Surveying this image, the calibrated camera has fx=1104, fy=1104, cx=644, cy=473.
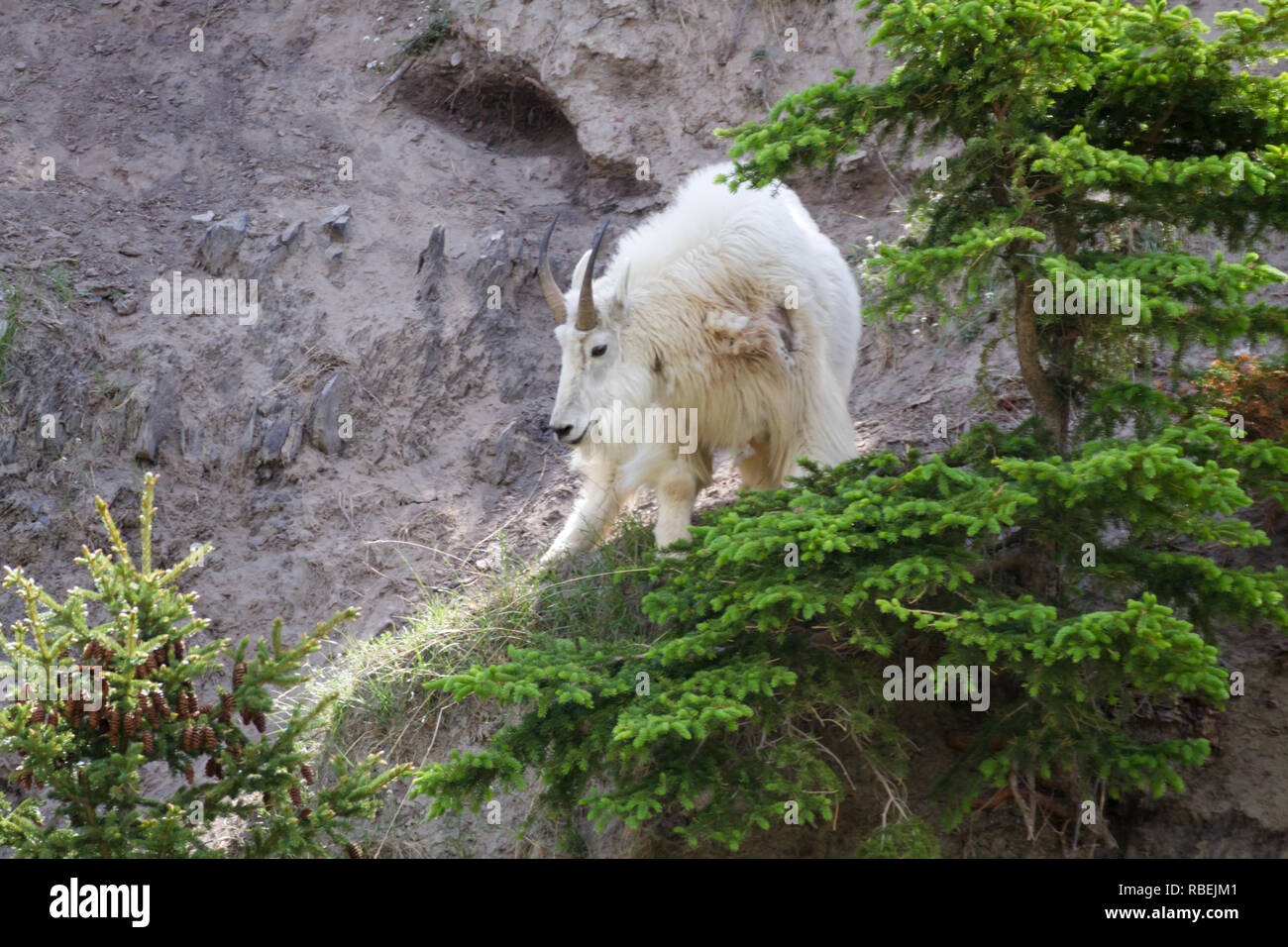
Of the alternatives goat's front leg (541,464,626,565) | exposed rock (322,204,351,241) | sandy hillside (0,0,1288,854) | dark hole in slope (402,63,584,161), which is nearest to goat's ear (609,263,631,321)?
goat's front leg (541,464,626,565)

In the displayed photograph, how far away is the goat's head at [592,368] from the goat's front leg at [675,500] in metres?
0.56

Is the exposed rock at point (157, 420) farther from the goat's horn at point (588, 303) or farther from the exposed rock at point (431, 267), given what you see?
the goat's horn at point (588, 303)

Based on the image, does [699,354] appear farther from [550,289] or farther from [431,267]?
[431,267]

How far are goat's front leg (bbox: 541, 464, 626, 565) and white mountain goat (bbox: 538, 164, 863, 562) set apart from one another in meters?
0.33

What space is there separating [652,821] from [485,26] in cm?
750

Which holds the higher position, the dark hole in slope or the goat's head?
Result: the dark hole in slope

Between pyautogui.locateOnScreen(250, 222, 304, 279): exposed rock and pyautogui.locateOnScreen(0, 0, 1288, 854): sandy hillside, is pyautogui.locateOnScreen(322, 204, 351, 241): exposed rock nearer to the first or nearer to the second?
pyautogui.locateOnScreen(0, 0, 1288, 854): sandy hillside

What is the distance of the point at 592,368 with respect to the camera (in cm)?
555

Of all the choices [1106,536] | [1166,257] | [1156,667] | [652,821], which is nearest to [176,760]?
[652,821]

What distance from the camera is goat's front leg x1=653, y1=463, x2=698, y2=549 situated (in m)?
5.96

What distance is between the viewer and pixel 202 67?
388 inches

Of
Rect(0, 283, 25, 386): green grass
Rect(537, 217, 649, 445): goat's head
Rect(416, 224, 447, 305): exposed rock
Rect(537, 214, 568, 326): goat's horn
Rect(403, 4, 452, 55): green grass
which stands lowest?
Rect(537, 217, 649, 445): goat's head

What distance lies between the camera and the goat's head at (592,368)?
5.49 m

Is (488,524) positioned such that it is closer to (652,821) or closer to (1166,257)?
(652,821)
